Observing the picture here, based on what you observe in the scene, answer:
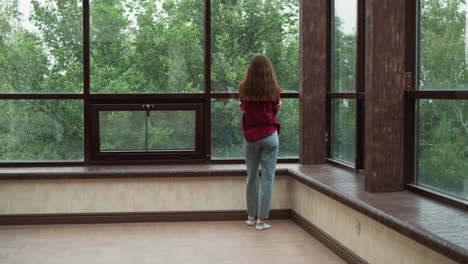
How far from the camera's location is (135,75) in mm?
5766

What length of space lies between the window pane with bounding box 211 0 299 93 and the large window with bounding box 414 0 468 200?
195cm

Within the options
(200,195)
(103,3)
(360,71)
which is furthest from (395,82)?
(103,3)

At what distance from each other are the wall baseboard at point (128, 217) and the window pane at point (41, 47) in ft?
3.75

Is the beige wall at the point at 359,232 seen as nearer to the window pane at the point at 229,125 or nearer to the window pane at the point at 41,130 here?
the window pane at the point at 229,125

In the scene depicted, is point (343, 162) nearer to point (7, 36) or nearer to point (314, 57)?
point (314, 57)

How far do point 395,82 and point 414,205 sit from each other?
2.89 feet

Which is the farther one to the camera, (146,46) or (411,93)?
(146,46)

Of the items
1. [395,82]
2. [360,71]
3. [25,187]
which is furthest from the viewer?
[25,187]

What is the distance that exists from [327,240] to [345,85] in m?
1.43

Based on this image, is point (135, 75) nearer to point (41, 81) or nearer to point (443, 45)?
point (41, 81)

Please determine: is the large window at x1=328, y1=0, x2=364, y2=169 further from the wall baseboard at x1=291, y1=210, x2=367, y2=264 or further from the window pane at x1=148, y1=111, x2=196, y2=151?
the window pane at x1=148, y1=111, x2=196, y2=151

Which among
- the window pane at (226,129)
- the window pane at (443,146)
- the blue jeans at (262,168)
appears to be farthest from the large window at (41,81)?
the window pane at (443,146)

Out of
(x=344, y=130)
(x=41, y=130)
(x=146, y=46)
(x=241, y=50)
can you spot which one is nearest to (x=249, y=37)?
(x=241, y=50)

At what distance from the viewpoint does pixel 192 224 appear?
5.37m
